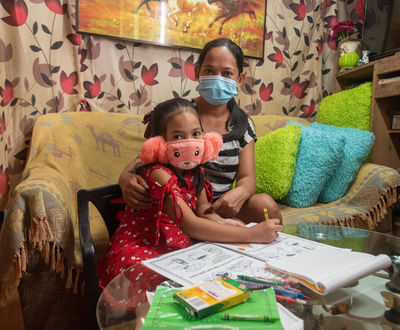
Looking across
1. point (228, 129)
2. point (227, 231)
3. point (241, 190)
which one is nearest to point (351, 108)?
point (228, 129)

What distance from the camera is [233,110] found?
4.60 feet

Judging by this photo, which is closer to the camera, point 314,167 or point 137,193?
point 137,193

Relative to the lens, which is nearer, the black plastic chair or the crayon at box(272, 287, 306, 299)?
the crayon at box(272, 287, 306, 299)

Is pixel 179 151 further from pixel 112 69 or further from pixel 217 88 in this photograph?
pixel 112 69

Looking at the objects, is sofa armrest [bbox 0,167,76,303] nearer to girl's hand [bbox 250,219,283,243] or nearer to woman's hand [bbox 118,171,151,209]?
woman's hand [bbox 118,171,151,209]

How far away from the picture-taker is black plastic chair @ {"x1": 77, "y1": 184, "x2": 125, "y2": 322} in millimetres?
781

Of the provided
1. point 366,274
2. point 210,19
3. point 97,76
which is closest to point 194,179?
point 366,274

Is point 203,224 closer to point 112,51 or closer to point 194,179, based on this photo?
point 194,179

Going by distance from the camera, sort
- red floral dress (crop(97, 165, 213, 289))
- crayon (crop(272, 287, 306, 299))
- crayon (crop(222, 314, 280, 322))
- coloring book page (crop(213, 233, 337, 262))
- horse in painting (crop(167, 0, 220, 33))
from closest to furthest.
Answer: crayon (crop(222, 314, 280, 322)), crayon (crop(272, 287, 306, 299)), coloring book page (crop(213, 233, 337, 262)), red floral dress (crop(97, 165, 213, 289)), horse in painting (crop(167, 0, 220, 33))

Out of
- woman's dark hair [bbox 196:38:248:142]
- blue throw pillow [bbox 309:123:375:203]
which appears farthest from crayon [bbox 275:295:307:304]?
blue throw pillow [bbox 309:123:375:203]

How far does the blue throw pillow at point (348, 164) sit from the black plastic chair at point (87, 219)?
1158mm

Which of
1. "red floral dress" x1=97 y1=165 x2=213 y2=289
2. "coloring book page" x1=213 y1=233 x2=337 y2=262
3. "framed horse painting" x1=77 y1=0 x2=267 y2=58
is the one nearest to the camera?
"coloring book page" x1=213 y1=233 x2=337 y2=262

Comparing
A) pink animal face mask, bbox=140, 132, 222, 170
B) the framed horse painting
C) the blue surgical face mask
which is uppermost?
the framed horse painting

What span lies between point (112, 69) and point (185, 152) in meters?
1.26
